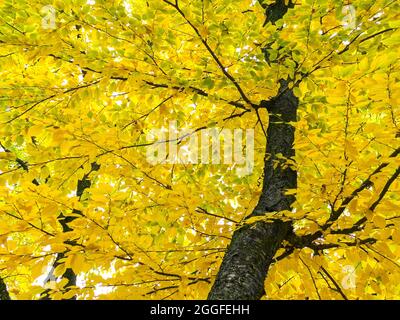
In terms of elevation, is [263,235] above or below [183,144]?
below

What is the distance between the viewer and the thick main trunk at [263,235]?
239 cm

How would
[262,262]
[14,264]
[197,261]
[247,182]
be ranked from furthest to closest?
1. [247,182]
2. [197,261]
3. [262,262]
4. [14,264]

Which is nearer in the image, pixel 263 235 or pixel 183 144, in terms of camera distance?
pixel 263 235

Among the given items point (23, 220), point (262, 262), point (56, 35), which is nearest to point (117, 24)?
point (56, 35)

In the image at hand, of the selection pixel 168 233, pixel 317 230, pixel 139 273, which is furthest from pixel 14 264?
pixel 317 230

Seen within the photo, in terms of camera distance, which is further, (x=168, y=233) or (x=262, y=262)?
(x=168, y=233)

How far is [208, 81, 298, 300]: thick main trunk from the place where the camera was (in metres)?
2.39

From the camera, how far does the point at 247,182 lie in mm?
3936

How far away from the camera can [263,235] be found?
106 inches

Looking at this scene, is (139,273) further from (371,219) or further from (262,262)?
(371,219)

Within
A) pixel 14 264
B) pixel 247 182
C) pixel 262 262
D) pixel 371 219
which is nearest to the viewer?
pixel 371 219
